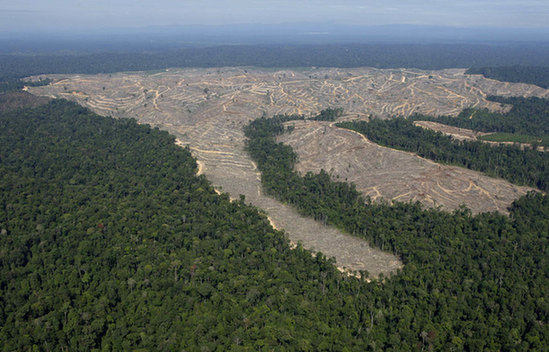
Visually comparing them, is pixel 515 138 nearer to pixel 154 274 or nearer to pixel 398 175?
pixel 398 175

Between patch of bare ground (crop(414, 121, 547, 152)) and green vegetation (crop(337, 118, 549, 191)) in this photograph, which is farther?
patch of bare ground (crop(414, 121, 547, 152))

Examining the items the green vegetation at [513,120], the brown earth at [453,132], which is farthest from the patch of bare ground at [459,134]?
the green vegetation at [513,120]

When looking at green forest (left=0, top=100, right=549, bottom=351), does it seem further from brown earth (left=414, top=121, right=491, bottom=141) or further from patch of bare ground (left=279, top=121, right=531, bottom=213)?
brown earth (left=414, top=121, right=491, bottom=141)

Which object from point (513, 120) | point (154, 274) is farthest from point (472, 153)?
point (154, 274)

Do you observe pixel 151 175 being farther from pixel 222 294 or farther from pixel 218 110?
pixel 218 110

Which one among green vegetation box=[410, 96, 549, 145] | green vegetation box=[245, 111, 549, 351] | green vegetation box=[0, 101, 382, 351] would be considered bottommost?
green vegetation box=[245, 111, 549, 351]

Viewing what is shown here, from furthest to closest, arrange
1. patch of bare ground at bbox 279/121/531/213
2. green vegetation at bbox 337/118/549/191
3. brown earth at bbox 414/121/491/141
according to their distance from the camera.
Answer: brown earth at bbox 414/121/491/141 < green vegetation at bbox 337/118/549/191 < patch of bare ground at bbox 279/121/531/213

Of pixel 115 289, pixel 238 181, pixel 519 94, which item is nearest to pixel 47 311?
pixel 115 289

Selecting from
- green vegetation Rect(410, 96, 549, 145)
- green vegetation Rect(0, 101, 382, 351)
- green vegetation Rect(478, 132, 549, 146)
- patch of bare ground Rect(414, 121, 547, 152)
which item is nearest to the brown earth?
patch of bare ground Rect(414, 121, 547, 152)
